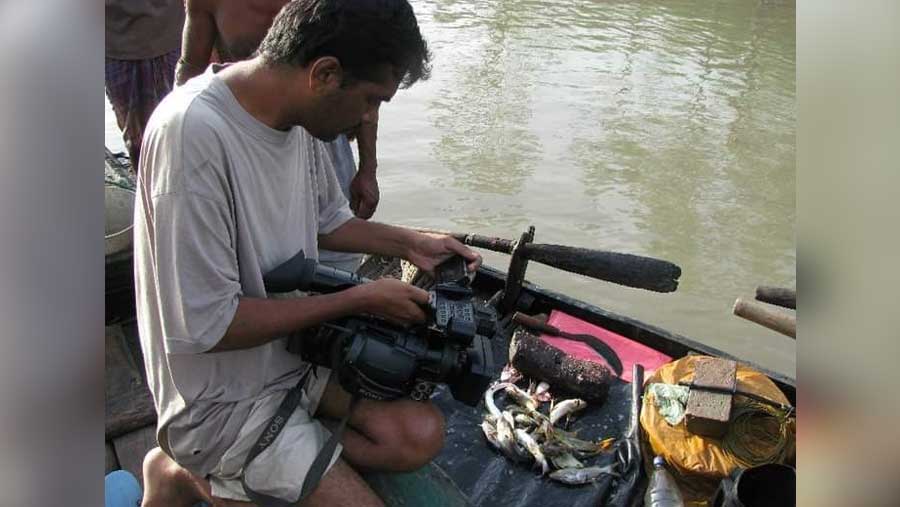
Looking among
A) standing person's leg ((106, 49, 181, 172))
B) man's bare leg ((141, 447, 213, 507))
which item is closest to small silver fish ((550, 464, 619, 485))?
man's bare leg ((141, 447, 213, 507))

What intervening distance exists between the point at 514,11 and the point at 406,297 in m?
15.4

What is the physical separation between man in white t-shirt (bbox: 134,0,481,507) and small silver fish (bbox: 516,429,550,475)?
34.8 inches

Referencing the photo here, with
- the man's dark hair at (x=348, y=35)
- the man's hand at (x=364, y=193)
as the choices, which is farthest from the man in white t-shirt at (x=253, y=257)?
the man's hand at (x=364, y=193)

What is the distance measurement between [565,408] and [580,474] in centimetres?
45

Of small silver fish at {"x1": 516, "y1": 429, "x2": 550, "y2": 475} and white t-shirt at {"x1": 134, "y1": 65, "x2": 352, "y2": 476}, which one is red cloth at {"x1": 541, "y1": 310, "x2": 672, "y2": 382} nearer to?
small silver fish at {"x1": 516, "y1": 429, "x2": 550, "y2": 475}

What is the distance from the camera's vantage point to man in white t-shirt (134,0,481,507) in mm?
2006

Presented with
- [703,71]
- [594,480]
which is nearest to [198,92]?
[594,480]

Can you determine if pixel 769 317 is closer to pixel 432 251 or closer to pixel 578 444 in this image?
pixel 578 444

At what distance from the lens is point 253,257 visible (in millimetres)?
2207

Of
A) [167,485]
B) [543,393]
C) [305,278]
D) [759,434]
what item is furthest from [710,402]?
[167,485]

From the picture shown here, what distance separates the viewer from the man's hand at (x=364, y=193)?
12.9 feet

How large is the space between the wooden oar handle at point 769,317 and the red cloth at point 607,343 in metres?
0.58
